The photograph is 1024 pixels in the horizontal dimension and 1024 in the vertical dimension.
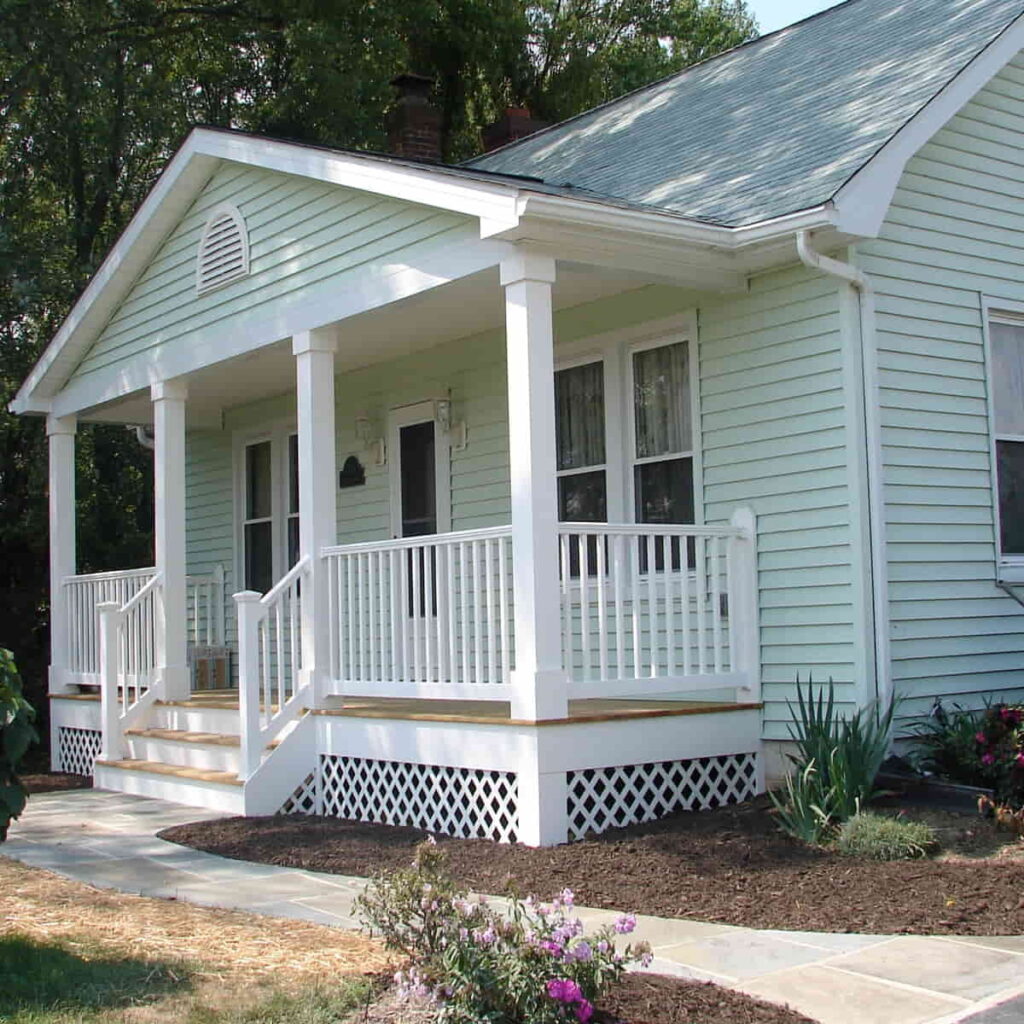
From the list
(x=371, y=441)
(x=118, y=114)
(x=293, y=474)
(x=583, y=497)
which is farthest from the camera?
(x=118, y=114)

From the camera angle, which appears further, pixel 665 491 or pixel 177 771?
pixel 177 771

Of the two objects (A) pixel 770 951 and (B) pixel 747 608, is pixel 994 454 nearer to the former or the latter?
(B) pixel 747 608

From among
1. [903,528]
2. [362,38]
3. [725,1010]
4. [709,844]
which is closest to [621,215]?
[903,528]

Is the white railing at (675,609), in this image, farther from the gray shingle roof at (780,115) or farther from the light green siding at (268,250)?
the light green siding at (268,250)

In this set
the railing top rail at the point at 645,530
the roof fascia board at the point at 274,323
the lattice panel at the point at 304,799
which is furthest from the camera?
the lattice panel at the point at 304,799

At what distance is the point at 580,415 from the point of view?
9.66 meters

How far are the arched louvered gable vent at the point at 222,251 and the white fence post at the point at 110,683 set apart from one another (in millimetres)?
2871

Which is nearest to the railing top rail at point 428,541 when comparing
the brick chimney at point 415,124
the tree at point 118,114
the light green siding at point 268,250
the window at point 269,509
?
the light green siding at point 268,250

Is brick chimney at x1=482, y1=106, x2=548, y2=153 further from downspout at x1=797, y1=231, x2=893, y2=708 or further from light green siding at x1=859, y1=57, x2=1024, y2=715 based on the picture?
downspout at x1=797, y1=231, x2=893, y2=708

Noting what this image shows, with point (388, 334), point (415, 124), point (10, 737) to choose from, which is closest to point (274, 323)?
point (388, 334)

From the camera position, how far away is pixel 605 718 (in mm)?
7473

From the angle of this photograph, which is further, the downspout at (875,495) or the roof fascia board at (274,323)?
the roof fascia board at (274,323)

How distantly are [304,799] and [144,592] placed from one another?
2945 mm

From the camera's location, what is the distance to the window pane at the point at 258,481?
45.5 feet
